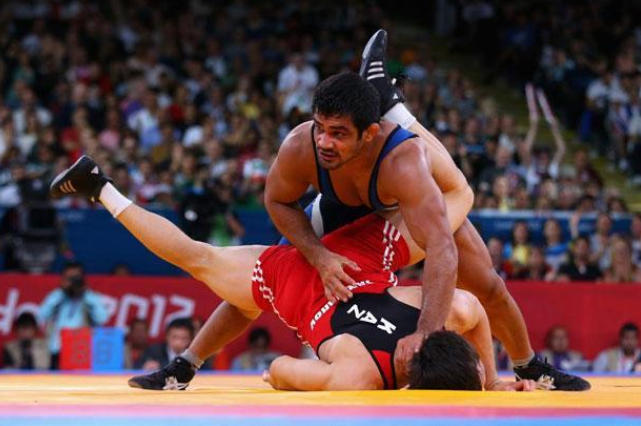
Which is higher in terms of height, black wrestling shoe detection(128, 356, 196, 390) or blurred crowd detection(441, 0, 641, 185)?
blurred crowd detection(441, 0, 641, 185)

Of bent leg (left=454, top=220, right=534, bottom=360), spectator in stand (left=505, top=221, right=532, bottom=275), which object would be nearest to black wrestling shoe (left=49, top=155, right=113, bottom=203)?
Answer: bent leg (left=454, top=220, right=534, bottom=360)

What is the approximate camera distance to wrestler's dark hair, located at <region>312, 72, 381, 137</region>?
3.82m

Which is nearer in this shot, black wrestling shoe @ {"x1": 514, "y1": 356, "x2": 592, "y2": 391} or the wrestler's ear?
the wrestler's ear

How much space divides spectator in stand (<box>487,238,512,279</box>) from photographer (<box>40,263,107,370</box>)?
8.38ft

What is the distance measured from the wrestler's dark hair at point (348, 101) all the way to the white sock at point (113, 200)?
34.3 inches

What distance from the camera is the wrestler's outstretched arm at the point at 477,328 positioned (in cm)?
402

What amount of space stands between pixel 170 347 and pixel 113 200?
2753mm

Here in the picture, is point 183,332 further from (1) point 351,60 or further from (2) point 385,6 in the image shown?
(2) point 385,6

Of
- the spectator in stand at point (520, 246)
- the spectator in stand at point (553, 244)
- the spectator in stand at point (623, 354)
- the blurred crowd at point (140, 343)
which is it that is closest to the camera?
the blurred crowd at point (140, 343)

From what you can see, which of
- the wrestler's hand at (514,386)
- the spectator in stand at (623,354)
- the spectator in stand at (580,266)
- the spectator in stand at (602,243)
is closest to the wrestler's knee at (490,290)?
the wrestler's hand at (514,386)

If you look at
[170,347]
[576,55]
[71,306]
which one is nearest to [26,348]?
[71,306]

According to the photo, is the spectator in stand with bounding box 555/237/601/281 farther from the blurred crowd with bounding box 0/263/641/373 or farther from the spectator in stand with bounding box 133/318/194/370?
the spectator in stand with bounding box 133/318/194/370

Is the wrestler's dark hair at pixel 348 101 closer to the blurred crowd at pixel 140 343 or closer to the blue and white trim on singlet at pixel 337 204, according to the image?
the blue and white trim on singlet at pixel 337 204

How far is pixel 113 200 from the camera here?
4.38m
